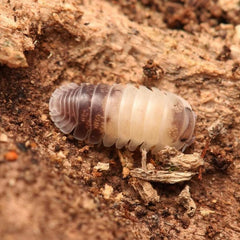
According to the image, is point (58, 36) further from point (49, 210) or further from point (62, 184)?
point (49, 210)

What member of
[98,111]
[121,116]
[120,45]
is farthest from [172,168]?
[120,45]

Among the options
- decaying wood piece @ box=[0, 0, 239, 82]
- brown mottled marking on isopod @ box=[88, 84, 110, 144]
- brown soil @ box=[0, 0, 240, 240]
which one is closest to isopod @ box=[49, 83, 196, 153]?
brown mottled marking on isopod @ box=[88, 84, 110, 144]

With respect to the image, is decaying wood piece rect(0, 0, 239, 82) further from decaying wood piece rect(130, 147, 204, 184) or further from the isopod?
decaying wood piece rect(130, 147, 204, 184)

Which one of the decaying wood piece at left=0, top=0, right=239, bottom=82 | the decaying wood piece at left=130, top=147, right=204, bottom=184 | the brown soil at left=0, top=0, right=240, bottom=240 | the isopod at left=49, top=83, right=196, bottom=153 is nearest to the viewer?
the brown soil at left=0, top=0, right=240, bottom=240

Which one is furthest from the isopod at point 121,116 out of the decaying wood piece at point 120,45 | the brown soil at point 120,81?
the decaying wood piece at point 120,45

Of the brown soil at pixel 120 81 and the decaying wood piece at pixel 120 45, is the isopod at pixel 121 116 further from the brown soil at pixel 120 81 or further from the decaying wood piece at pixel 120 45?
the decaying wood piece at pixel 120 45

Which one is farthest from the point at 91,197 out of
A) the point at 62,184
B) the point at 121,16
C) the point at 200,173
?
the point at 121,16

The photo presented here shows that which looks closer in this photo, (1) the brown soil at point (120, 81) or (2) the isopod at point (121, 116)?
(1) the brown soil at point (120, 81)
